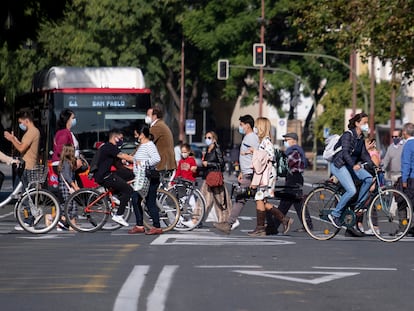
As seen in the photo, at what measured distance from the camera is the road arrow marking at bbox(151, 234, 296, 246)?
63.7 feet

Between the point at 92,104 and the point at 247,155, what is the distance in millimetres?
11410

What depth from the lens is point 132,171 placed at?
22.1 m

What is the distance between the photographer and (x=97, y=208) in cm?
2191

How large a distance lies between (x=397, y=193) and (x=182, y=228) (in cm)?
366

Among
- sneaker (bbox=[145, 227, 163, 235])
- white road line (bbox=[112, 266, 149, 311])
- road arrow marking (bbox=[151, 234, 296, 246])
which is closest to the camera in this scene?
white road line (bbox=[112, 266, 149, 311])

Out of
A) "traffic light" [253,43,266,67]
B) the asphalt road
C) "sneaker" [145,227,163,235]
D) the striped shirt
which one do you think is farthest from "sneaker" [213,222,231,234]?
"traffic light" [253,43,266,67]

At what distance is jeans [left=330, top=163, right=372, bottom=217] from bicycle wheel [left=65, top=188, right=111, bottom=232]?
3.41m

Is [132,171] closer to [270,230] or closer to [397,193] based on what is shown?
[270,230]

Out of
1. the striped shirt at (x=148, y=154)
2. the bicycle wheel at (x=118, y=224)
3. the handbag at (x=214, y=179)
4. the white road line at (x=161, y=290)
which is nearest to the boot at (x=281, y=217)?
the handbag at (x=214, y=179)

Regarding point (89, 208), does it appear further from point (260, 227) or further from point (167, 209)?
point (260, 227)

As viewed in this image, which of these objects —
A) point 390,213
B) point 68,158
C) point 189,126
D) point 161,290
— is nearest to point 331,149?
point 390,213

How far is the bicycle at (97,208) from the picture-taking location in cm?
2184

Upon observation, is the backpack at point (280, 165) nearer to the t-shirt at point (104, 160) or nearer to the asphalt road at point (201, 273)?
the asphalt road at point (201, 273)

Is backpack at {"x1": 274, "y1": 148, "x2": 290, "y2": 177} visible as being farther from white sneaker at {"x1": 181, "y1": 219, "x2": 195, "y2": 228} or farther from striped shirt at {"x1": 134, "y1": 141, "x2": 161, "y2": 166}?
striped shirt at {"x1": 134, "y1": 141, "x2": 161, "y2": 166}
